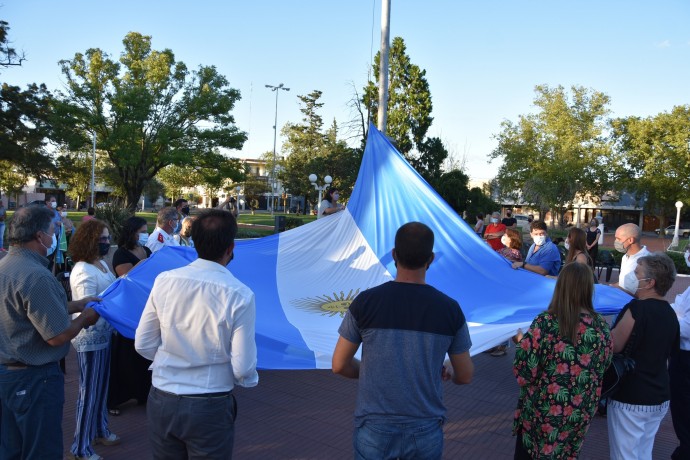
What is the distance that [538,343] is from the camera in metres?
2.82

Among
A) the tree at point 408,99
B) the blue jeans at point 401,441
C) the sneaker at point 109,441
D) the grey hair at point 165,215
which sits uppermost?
the tree at point 408,99

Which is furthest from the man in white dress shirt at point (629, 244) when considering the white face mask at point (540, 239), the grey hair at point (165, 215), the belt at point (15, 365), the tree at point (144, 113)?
the tree at point (144, 113)

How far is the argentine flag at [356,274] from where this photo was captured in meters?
→ 3.80

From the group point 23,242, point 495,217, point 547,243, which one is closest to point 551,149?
point 495,217

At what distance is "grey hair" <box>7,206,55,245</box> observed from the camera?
2.82m

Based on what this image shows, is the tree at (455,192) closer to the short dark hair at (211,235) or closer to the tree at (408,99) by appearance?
the tree at (408,99)

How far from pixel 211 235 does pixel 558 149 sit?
40.6m

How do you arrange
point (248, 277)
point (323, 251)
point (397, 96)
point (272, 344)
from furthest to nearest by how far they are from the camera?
point (397, 96), point (323, 251), point (248, 277), point (272, 344)

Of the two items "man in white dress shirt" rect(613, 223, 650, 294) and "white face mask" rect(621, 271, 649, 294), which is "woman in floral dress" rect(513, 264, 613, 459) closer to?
"white face mask" rect(621, 271, 649, 294)

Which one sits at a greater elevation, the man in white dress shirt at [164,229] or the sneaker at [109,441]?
the man in white dress shirt at [164,229]

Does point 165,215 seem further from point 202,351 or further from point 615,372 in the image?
point 615,372

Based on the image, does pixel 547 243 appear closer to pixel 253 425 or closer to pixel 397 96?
pixel 253 425

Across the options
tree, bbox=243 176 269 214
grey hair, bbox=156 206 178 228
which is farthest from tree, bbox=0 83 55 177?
tree, bbox=243 176 269 214

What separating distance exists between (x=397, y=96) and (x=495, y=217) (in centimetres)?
2449
